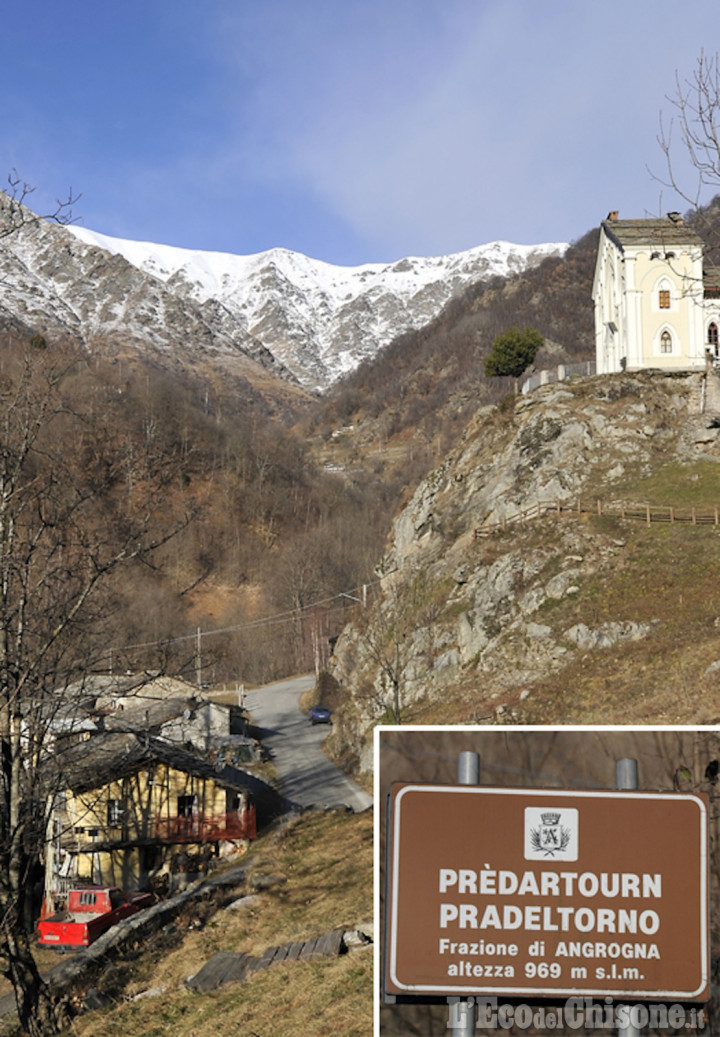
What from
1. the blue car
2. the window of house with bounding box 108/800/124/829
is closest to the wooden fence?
the window of house with bounding box 108/800/124/829

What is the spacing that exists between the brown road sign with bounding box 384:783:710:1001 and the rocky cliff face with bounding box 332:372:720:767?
22.0 meters

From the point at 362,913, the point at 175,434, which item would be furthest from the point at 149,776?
the point at 175,434

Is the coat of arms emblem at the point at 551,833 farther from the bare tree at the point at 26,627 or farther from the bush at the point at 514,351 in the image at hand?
the bush at the point at 514,351

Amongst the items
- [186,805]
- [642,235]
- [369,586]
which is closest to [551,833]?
[186,805]

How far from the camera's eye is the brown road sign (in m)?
4.10

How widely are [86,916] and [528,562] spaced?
21982mm

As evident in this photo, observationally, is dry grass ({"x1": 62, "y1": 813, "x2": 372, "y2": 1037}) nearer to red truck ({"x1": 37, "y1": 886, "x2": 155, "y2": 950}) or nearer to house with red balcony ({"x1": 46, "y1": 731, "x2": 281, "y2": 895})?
red truck ({"x1": 37, "y1": 886, "x2": 155, "y2": 950})

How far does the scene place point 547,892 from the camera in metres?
4.17

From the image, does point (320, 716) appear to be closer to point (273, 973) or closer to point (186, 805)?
point (186, 805)

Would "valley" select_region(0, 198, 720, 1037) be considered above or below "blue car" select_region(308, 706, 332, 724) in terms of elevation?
above

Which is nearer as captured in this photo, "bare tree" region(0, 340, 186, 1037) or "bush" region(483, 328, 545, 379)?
"bare tree" region(0, 340, 186, 1037)

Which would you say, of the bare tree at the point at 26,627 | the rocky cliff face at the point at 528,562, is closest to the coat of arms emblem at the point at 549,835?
the bare tree at the point at 26,627

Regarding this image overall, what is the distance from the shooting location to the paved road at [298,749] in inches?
1502

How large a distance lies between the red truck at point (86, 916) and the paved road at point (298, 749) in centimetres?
880
